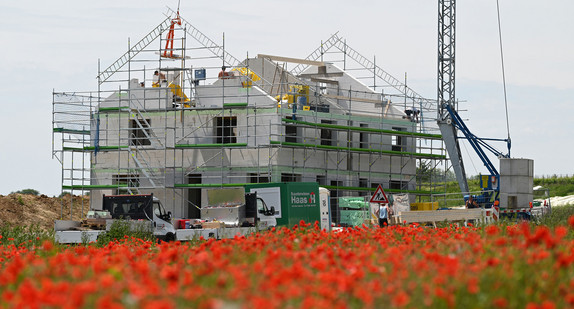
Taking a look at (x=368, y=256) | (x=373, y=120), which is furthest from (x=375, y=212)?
(x=368, y=256)

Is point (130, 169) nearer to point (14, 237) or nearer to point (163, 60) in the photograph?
point (163, 60)

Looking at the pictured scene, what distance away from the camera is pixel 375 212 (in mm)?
39406

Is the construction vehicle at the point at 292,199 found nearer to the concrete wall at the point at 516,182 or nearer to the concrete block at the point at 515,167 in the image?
the concrete wall at the point at 516,182

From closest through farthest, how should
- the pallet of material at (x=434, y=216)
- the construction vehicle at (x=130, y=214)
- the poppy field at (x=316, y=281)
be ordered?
1. the poppy field at (x=316, y=281)
2. the construction vehicle at (x=130, y=214)
3. the pallet of material at (x=434, y=216)

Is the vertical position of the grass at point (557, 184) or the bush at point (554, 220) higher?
the grass at point (557, 184)

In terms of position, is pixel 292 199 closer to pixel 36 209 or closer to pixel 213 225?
pixel 213 225

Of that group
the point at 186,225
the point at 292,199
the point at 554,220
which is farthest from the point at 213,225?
the point at 554,220

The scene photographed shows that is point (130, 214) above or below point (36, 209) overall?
below

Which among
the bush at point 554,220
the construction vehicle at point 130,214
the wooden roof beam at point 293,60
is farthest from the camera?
the wooden roof beam at point 293,60

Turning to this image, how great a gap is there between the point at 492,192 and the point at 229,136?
53.2 feet

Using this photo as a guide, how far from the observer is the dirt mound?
48.3m

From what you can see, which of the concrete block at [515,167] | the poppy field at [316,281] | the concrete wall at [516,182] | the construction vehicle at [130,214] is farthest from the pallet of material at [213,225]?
the concrete block at [515,167]

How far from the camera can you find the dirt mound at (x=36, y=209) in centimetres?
4828

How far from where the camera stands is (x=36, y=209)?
52.4m
